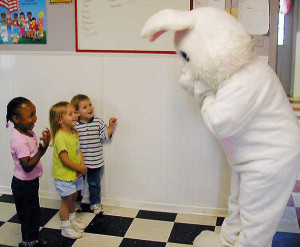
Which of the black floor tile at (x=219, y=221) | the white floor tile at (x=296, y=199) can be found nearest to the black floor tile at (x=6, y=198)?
the black floor tile at (x=219, y=221)

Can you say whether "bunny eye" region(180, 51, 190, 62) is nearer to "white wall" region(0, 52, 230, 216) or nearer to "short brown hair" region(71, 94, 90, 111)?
"white wall" region(0, 52, 230, 216)

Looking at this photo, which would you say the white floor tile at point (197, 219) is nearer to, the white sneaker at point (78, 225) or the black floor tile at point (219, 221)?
the black floor tile at point (219, 221)

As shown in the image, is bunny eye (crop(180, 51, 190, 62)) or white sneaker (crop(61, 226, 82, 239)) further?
white sneaker (crop(61, 226, 82, 239))

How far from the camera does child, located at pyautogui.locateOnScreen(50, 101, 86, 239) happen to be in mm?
2262

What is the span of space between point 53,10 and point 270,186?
66.7 inches

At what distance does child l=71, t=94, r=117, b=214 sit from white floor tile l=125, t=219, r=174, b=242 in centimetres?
29

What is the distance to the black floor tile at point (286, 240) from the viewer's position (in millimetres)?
2254

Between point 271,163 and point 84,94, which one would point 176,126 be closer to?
point 84,94

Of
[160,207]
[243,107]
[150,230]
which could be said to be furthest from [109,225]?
[243,107]

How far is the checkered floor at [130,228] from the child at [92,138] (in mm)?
137

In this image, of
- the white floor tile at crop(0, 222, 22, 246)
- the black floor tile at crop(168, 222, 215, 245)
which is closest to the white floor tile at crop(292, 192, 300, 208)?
the black floor tile at crop(168, 222, 215, 245)

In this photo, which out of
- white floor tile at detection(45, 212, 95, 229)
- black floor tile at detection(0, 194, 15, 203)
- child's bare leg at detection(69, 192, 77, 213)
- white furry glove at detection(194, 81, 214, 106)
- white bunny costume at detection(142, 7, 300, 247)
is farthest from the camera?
black floor tile at detection(0, 194, 15, 203)

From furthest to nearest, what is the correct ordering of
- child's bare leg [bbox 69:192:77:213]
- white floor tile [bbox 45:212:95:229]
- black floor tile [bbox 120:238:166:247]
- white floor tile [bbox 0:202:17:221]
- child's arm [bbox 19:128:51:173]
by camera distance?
1. white floor tile [bbox 0:202:17:221]
2. white floor tile [bbox 45:212:95:229]
3. child's bare leg [bbox 69:192:77:213]
4. black floor tile [bbox 120:238:166:247]
5. child's arm [bbox 19:128:51:173]

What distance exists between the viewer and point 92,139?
8.34 feet
